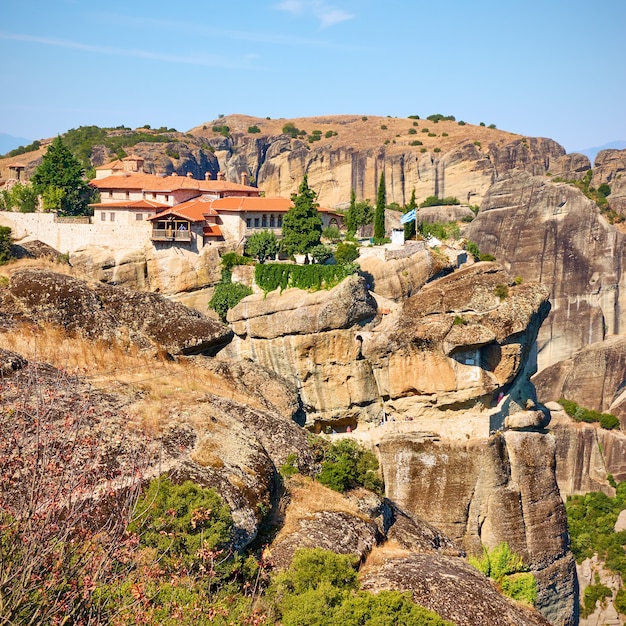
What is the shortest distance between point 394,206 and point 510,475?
5063cm

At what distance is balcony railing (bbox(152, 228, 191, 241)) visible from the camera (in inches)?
2028

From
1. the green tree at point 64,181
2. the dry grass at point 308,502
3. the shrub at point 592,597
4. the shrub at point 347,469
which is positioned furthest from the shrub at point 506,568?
the green tree at point 64,181

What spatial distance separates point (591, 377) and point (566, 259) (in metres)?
11.0

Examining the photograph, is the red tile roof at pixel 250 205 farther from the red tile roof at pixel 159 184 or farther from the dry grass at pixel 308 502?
the dry grass at pixel 308 502

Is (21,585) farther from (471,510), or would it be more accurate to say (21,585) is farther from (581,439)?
(581,439)

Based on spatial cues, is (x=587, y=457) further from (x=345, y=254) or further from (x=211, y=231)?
(x=211, y=231)

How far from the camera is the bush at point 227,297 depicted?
5041cm

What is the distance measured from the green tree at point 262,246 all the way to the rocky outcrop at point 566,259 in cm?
3291

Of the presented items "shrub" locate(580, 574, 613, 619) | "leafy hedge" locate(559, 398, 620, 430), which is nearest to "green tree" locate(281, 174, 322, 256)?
"shrub" locate(580, 574, 613, 619)

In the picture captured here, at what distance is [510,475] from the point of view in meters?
42.0

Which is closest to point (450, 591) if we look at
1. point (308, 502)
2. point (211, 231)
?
point (308, 502)

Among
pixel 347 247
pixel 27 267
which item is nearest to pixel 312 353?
pixel 347 247

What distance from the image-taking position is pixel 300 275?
49.4 meters

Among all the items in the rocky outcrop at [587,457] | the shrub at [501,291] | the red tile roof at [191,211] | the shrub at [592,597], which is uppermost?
the red tile roof at [191,211]
